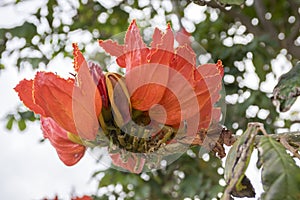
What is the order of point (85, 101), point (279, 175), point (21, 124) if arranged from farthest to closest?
point (21, 124) → point (85, 101) → point (279, 175)

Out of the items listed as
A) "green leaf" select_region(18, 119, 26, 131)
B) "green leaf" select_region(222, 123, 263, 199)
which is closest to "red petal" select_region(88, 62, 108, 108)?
"green leaf" select_region(222, 123, 263, 199)

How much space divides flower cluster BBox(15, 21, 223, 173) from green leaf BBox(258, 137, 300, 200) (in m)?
0.11

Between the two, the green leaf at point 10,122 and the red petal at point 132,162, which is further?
the green leaf at point 10,122

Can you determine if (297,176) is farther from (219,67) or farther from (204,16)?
(204,16)

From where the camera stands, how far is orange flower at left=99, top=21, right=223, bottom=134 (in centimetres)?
44

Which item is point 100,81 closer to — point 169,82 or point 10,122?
point 169,82

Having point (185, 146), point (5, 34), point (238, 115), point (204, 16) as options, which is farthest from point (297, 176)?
point (204, 16)

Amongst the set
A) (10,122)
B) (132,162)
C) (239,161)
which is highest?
(239,161)

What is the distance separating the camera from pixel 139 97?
1.47ft

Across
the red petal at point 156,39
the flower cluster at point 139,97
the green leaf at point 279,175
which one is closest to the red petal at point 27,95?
the flower cluster at point 139,97

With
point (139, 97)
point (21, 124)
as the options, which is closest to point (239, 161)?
point (139, 97)

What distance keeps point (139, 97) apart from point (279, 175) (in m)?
0.16

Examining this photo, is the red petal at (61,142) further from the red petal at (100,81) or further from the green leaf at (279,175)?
the green leaf at (279,175)

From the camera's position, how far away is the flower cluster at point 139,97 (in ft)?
1.44
